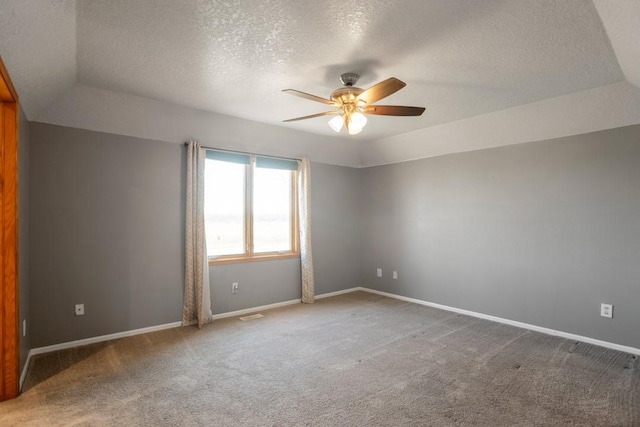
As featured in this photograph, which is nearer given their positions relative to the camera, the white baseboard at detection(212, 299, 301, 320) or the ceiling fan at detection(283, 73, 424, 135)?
the ceiling fan at detection(283, 73, 424, 135)

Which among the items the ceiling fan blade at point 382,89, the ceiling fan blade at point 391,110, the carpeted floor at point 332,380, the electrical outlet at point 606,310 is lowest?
the carpeted floor at point 332,380

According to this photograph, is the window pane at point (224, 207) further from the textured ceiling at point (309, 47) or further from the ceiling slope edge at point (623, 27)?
the ceiling slope edge at point (623, 27)

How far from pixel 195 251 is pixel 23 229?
1568 mm

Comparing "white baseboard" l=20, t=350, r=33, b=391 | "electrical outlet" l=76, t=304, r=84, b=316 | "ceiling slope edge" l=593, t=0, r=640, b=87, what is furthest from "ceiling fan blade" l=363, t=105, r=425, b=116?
"white baseboard" l=20, t=350, r=33, b=391

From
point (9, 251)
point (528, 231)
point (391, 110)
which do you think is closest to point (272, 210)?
point (391, 110)

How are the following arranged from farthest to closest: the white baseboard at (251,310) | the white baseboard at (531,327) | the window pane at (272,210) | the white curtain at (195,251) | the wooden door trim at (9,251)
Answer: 1. the window pane at (272,210)
2. the white baseboard at (251,310)
3. the white curtain at (195,251)
4. the white baseboard at (531,327)
5. the wooden door trim at (9,251)

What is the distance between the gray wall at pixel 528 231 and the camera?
3.28 m

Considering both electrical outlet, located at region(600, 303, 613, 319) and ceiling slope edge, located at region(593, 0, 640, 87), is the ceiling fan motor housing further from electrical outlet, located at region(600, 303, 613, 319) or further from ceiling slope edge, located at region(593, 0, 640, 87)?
electrical outlet, located at region(600, 303, 613, 319)

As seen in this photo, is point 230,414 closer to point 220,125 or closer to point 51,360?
point 51,360

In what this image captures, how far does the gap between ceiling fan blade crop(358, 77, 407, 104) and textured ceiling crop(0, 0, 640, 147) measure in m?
0.25

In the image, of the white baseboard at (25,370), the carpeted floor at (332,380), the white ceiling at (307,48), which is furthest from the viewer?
the white baseboard at (25,370)

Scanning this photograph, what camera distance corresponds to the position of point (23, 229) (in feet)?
8.96

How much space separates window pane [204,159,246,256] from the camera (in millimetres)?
4262

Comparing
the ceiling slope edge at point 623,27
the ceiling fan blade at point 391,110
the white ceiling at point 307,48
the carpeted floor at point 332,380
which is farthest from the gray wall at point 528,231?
the ceiling fan blade at point 391,110
